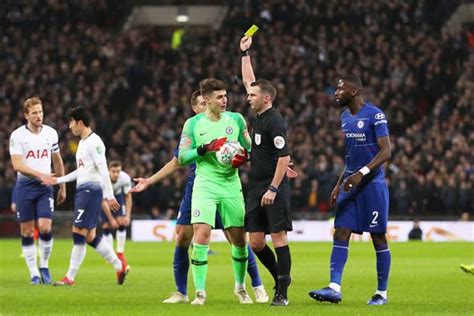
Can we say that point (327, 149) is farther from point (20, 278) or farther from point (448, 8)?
point (20, 278)

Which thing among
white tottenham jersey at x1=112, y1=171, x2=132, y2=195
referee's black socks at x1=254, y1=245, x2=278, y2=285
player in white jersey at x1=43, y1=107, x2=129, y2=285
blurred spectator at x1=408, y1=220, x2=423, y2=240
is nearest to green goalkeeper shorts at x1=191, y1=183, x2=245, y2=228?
referee's black socks at x1=254, y1=245, x2=278, y2=285

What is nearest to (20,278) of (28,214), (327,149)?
(28,214)

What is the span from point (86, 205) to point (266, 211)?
15.8 feet

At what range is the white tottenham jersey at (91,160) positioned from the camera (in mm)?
17484

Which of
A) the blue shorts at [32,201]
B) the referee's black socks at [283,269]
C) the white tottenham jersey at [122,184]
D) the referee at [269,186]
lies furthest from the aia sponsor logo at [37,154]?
the white tottenham jersey at [122,184]

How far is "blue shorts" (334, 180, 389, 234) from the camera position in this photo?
45.8 ft

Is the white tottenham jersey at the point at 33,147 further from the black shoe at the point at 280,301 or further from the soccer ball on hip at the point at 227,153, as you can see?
the black shoe at the point at 280,301

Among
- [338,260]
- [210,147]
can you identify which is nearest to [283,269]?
[338,260]

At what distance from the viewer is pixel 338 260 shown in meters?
13.8

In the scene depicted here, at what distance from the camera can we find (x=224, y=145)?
45.2ft

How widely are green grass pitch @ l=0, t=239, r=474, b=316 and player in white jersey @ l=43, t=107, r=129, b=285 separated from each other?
1.67 ft

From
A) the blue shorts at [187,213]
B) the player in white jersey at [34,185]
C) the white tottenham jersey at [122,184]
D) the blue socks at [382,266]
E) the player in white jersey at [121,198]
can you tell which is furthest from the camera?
the white tottenham jersey at [122,184]

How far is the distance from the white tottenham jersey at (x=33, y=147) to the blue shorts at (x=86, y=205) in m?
0.89

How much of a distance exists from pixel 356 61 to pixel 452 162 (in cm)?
733
